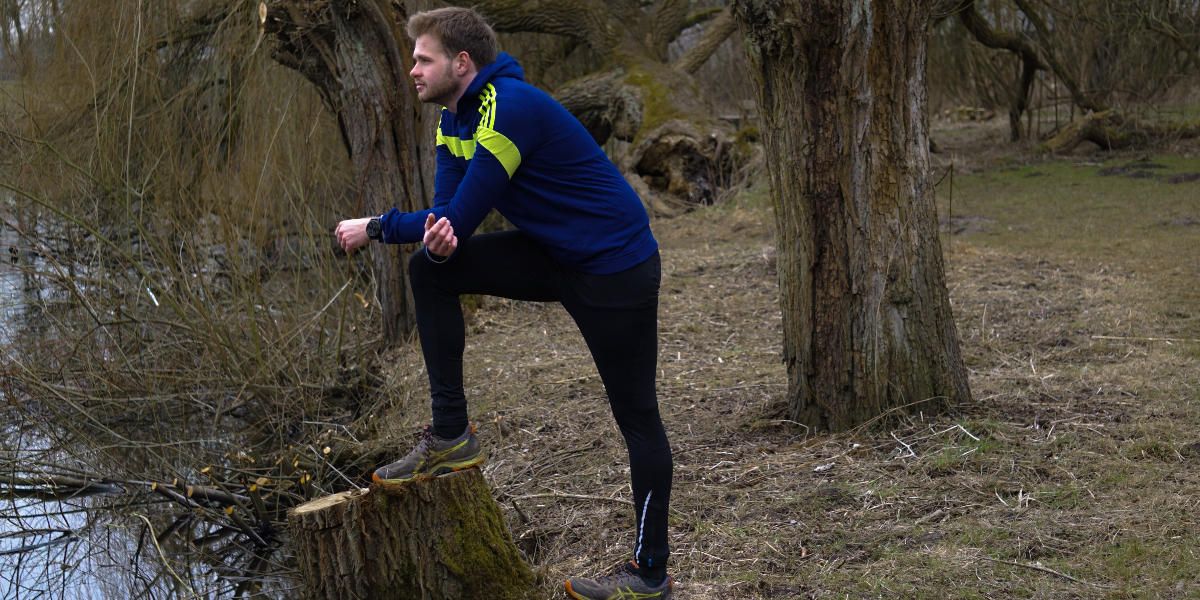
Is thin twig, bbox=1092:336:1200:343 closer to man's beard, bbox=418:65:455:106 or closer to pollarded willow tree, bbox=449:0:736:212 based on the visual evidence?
man's beard, bbox=418:65:455:106

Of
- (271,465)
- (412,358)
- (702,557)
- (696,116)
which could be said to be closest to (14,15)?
(412,358)

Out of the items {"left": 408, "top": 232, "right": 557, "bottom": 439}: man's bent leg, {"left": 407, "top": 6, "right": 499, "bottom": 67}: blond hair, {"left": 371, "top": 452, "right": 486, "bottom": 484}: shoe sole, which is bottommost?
{"left": 371, "top": 452, "right": 486, "bottom": 484}: shoe sole

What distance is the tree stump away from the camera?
3.98 meters

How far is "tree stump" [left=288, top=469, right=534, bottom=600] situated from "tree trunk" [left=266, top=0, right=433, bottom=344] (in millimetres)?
3826

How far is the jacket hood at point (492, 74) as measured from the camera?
343 cm

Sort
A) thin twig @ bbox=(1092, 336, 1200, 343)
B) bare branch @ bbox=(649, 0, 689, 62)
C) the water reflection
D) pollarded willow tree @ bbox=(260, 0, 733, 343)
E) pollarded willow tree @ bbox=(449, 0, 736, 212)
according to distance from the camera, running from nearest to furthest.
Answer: the water reflection → thin twig @ bbox=(1092, 336, 1200, 343) → pollarded willow tree @ bbox=(260, 0, 733, 343) → pollarded willow tree @ bbox=(449, 0, 736, 212) → bare branch @ bbox=(649, 0, 689, 62)

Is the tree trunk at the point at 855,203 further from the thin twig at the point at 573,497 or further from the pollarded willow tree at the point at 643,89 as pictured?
the pollarded willow tree at the point at 643,89

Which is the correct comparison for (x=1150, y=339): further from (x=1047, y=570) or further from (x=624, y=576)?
(x=624, y=576)

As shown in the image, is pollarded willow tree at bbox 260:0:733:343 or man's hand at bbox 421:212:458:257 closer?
man's hand at bbox 421:212:458:257

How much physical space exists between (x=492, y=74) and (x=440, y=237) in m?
0.50

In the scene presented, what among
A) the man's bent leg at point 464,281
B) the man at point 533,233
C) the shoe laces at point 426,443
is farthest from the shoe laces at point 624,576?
the man's bent leg at point 464,281

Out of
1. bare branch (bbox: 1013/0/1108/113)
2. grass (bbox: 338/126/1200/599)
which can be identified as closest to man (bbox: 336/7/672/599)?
grass (bbox: 338/126/1200/599)

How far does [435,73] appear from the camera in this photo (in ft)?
11.3

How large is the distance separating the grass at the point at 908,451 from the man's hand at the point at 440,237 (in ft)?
4.95
